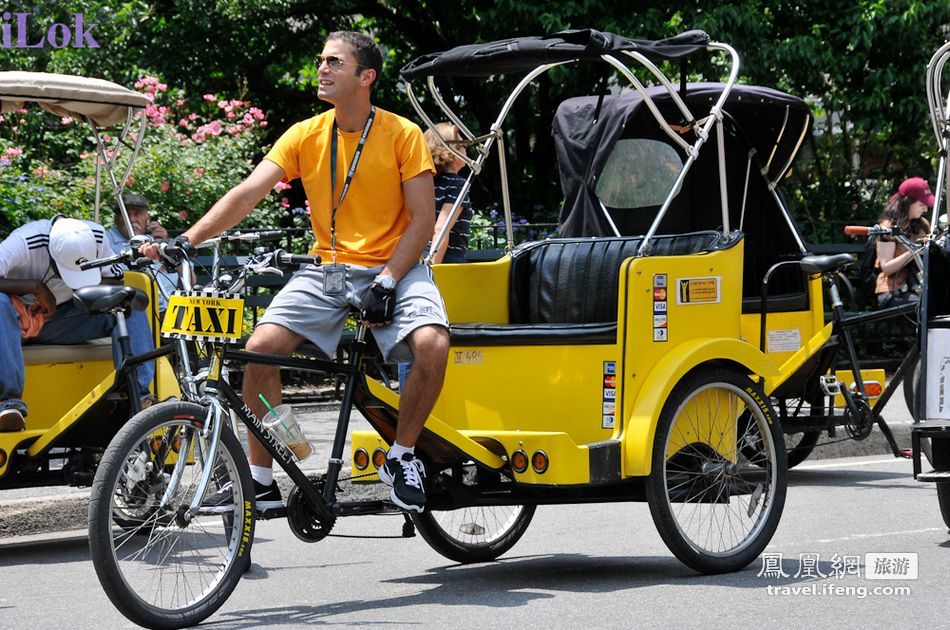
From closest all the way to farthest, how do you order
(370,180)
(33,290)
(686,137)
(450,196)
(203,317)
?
(203,317)
(370,180)
(33,290)
(450,196)
(686,137)

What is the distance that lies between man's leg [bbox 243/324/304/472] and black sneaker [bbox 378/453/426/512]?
45cm

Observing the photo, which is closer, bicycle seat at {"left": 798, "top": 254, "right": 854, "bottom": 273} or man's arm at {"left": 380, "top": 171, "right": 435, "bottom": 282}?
man's arm at {"left": 380, "top": 171, "right": 435, "bottom": 282}

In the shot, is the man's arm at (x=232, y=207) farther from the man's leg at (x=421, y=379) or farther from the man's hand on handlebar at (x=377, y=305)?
the man's leg at (x=421, y=379)

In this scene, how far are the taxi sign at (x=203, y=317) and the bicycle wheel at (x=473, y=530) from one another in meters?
1.58

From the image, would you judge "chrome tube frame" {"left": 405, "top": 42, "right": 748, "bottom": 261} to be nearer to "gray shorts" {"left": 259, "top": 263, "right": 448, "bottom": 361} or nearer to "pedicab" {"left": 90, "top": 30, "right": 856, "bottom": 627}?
"pedicab" {"left": 90, "top": 30, "right": 856, "bottom": 627}

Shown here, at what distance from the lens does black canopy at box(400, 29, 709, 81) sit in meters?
6.32

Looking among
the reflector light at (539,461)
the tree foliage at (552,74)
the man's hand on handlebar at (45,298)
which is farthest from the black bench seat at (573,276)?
the tree foliage at (552,74)

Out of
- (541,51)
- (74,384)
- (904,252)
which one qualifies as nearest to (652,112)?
(541,51)

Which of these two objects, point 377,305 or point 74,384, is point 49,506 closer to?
point 74,384

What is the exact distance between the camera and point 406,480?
5688 millimetres

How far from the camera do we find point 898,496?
8469 mm

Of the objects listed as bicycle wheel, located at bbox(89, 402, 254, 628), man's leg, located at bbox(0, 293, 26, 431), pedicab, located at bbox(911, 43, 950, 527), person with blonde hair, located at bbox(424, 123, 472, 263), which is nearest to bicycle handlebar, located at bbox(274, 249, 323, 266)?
bicycle wheel, located at bbox(89, 402, 254, 628)

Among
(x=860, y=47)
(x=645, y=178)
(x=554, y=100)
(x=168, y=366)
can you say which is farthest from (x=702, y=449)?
(x=554, y=100)

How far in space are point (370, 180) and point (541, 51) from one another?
106cm
